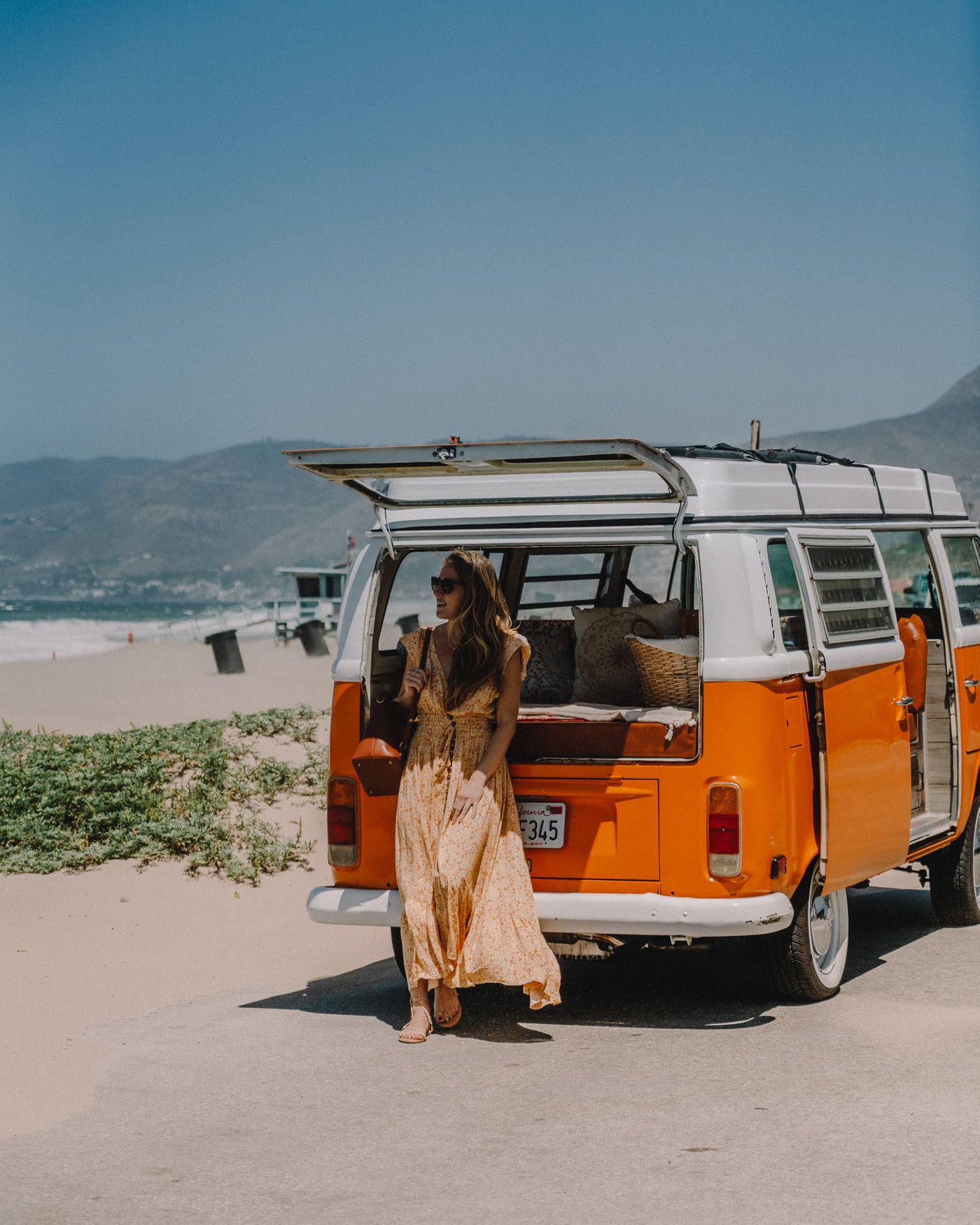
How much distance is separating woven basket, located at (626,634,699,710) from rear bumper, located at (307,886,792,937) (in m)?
0.95

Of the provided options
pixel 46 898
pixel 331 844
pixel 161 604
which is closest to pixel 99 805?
pixel 46 898

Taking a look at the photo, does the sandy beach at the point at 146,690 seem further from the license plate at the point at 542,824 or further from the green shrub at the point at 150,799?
the license plate at the point at 542,824

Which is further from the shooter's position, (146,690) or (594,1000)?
(146,690)

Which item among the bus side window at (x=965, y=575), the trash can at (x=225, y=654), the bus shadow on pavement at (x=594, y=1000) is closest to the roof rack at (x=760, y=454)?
the bus side window at (x=965, y=575)

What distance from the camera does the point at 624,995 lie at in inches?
291

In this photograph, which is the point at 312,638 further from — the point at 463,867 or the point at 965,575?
the point at 463,867

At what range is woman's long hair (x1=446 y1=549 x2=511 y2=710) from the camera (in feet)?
21.7

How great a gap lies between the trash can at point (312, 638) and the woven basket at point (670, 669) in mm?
30129

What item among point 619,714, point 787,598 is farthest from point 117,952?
point 787,598

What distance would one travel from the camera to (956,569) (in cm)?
870

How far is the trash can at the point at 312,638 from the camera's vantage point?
37031mm

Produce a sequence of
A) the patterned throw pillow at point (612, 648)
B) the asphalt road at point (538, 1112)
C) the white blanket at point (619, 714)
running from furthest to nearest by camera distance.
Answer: the patterned throw pillow at point (612, 648) < the white blanket at point (619, 714) < the asphalt road at point (538, 1112)

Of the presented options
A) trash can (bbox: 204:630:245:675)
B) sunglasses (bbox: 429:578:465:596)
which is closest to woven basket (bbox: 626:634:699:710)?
sunglasses (bbox: 429:578:465:596)

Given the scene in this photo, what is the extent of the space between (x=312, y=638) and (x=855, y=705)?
3060cm
